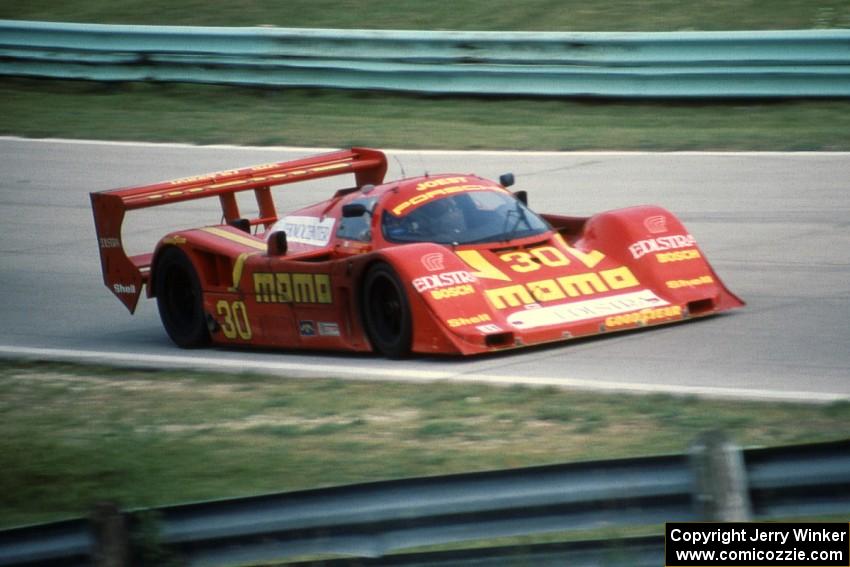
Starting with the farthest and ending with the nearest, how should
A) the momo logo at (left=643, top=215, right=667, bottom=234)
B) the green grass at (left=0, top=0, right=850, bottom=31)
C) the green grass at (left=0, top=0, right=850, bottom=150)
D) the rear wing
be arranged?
1. the green grass at (left=0, top=0, right=850, bottom=31)
2. the green grass at (left=0, top=0, right=850, bottom=150)
3. the rear wing
4. the momo logo at (left=643, top=215, right=667, bottom=234)

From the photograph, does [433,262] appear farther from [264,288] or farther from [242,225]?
[242,225]

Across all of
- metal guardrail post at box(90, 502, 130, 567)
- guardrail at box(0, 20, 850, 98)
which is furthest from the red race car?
guardrail at box(0, 20, 850, 98)

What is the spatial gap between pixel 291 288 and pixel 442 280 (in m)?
1.43

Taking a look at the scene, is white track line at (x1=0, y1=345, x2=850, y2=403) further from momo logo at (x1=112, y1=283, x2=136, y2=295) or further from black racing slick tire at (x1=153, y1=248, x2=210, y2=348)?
momo logo at (x1=112, y1=283, x2=136, y2=295)

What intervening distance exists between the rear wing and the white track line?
0.89 meters

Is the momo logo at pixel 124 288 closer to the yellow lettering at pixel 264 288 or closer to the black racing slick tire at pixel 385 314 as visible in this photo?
the yellow lettering at pixel 264 288

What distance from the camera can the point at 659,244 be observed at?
36.4 ft

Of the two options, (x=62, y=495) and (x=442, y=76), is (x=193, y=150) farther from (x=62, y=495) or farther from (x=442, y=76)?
(x=62, y=495)

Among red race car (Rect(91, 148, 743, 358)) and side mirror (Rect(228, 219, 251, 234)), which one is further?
side mirror (Rect(228, 219, 251, 234))

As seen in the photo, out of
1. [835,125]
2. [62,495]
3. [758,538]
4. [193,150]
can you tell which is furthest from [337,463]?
[193,150]

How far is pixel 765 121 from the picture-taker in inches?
722

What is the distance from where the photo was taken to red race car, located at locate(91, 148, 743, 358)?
1021 cm

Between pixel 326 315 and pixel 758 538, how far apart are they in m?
6.26

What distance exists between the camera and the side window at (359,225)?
1115 centimetres
